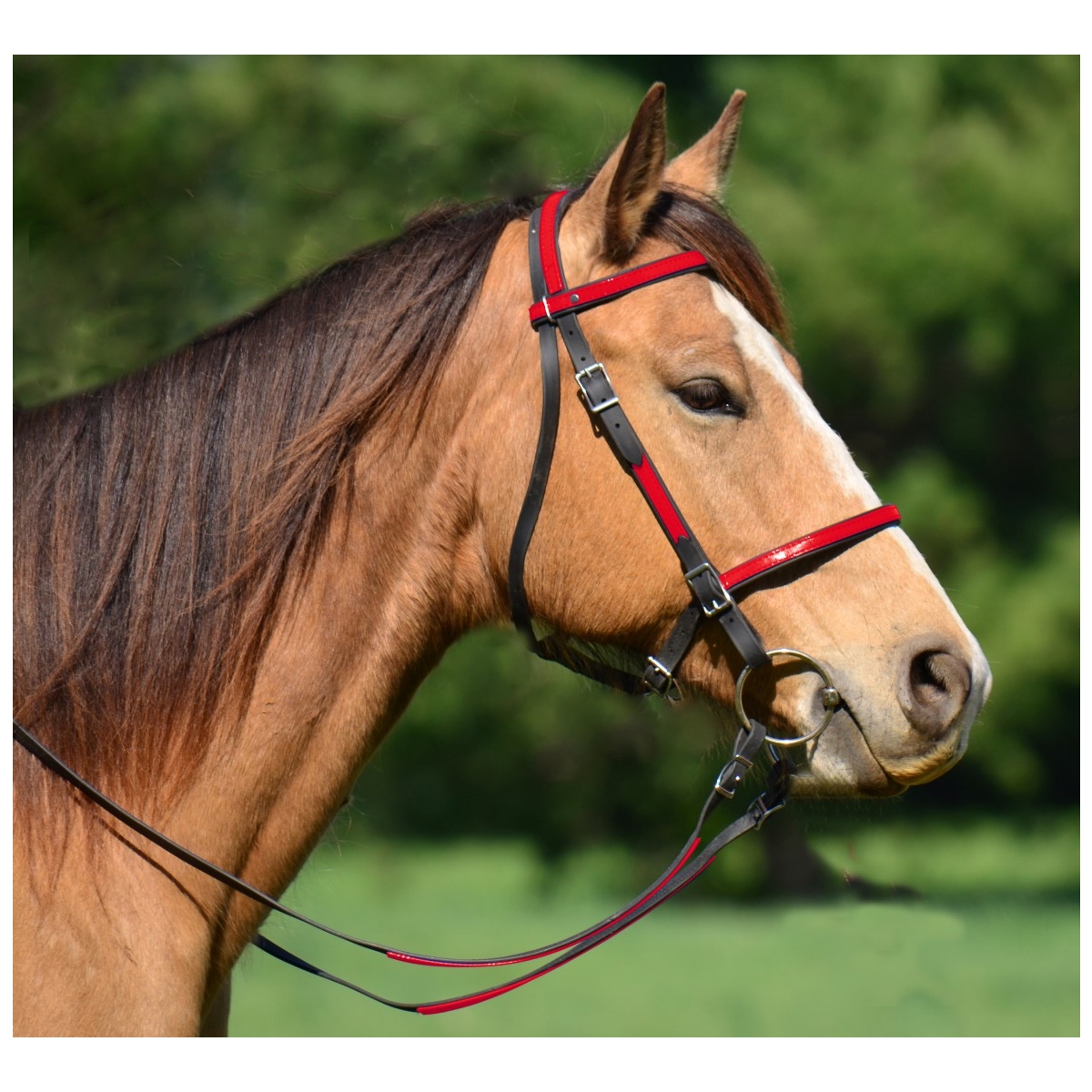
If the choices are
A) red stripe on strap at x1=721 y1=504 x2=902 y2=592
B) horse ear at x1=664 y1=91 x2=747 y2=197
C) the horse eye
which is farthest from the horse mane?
red stripe on strap at x1=721 y1=504 x2=902 y2=592

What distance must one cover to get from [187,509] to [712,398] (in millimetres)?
1049

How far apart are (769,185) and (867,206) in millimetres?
1010

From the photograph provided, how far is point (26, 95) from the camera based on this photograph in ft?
21.6

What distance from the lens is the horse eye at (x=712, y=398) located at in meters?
2.16

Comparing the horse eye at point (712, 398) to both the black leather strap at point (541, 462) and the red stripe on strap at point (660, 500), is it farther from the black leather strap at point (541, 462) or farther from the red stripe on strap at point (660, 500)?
the black leather strap at point (541, 462)

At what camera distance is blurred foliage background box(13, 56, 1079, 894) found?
8.24 m

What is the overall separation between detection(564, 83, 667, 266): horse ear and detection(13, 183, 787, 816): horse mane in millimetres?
122

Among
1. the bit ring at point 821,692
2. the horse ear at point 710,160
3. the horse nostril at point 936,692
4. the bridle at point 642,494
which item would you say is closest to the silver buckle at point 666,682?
the bridle at point 642,494

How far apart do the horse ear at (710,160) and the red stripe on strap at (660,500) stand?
0.83 meters

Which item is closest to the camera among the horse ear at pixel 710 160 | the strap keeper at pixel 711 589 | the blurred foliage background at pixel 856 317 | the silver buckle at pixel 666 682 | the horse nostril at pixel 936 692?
the horse nostril at pixel 936 692

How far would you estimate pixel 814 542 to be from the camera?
81.5 inches

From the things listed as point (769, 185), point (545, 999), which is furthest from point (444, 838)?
point (769, 185)

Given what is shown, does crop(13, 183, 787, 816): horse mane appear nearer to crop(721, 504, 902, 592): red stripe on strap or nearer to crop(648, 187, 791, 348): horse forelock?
crop(648, 187, 791, 348): horse forelock

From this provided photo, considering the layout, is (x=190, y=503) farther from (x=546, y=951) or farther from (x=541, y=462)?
(x=546, y=951)
